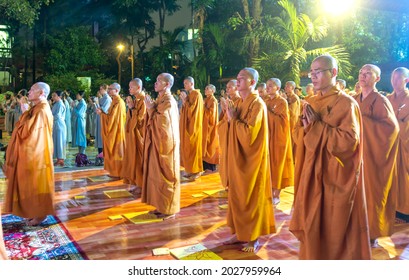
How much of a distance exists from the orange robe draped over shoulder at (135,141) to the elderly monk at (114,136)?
0.90m

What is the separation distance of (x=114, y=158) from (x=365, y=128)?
203 inches

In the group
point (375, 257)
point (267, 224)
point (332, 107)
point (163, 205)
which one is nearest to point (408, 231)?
point (375, 257)

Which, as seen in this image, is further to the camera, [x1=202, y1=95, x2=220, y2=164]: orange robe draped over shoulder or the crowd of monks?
[x1=202, y1=95, x2=220, y2=164]: orange robe draped over shoulder

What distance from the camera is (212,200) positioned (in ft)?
22.9

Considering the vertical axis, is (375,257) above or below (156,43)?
below

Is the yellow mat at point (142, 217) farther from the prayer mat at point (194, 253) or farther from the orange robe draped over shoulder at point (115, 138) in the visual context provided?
the orange robe draped over shoulder at point (115, 138)

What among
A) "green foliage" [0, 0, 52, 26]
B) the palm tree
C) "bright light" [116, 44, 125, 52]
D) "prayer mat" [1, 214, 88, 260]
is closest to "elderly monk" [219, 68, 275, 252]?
"prayer mat" [1, 214, 88, 260]

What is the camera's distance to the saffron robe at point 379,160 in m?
4.75

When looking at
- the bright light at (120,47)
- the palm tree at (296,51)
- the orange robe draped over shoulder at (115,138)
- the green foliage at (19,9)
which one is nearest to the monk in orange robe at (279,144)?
the orange robe draped over shoulder at (115,138)

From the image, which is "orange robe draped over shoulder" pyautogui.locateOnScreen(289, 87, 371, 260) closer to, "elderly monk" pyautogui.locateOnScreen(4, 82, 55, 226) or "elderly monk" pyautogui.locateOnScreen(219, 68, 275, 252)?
"elderly monk" pyautogui.locateOnScreen(219, 68, 275, 252)

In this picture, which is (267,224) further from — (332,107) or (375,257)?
(332,107)

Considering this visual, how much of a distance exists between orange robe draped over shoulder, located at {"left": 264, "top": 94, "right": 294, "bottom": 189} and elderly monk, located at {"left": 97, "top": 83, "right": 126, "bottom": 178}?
3.11 meters

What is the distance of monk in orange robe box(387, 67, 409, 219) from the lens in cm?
534

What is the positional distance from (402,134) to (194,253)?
129 inches
